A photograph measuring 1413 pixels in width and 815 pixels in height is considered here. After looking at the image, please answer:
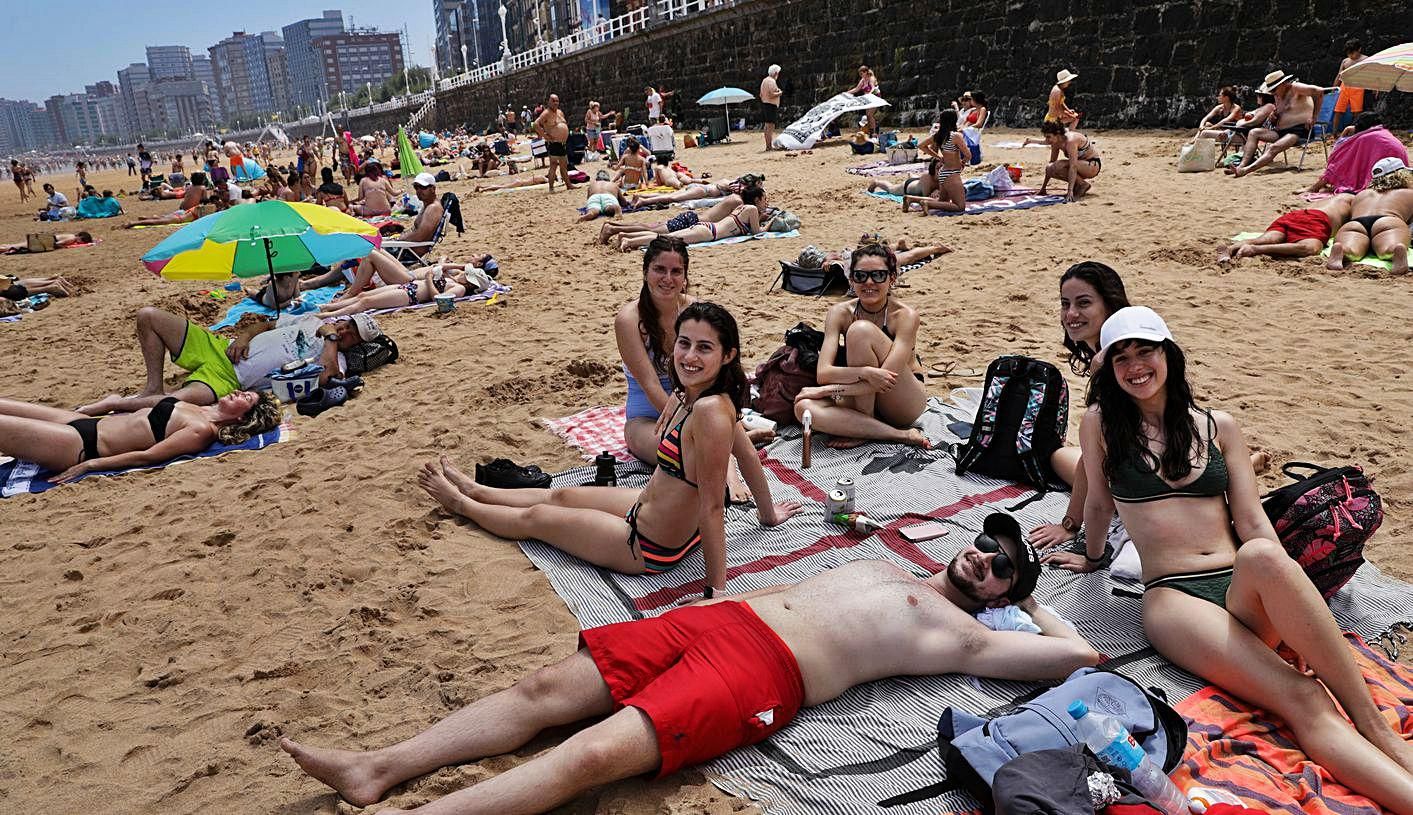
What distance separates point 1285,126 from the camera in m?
10.4

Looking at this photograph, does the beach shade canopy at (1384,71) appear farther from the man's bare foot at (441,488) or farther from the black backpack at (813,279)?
the man's bare foot at (441,488)

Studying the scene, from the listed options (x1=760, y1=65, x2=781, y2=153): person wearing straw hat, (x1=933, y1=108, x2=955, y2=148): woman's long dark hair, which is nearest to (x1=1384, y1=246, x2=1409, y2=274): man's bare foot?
(x1=933, y1=108, x2=955, y2=148): woman's long dark hair

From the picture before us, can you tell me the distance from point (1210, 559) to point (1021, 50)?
1573 cm

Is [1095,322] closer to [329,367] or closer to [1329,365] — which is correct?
[1329,365]

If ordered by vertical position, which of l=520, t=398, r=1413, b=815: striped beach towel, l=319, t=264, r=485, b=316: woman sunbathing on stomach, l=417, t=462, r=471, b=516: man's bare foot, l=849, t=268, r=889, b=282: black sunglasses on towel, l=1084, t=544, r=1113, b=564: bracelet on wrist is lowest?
l=520, t=398, r=1413, b=815: striped beach towel

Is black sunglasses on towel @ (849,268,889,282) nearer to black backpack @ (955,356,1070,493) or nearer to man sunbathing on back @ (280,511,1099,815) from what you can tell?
black backpack @ (955,356,1070,493)

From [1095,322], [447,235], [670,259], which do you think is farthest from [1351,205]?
[447,235]

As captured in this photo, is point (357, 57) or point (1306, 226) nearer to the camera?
point (1306, 226)

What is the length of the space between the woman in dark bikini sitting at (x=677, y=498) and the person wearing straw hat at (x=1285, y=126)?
9.50m

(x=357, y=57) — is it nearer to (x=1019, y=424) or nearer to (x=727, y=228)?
(x=727, y=228)

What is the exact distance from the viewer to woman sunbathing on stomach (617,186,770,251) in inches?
384

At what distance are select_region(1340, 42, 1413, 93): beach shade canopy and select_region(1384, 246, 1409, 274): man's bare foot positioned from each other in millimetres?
3386

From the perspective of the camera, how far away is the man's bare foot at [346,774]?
2.28m

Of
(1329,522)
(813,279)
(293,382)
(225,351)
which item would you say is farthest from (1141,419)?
(225,351)
